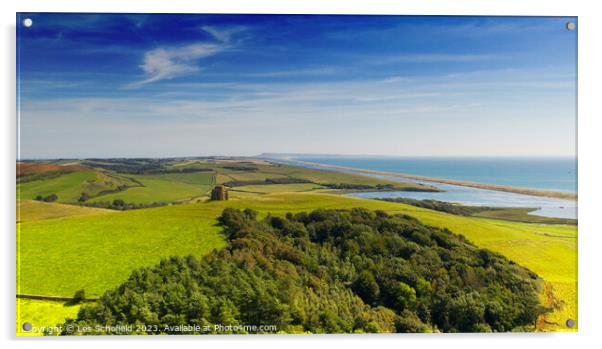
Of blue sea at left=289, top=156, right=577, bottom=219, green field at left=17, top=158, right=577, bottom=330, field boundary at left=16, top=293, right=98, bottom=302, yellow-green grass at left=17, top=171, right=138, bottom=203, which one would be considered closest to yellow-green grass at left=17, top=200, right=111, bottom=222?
green field at left=17, top=158, right=577, bottom=330

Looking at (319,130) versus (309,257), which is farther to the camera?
(319,130)

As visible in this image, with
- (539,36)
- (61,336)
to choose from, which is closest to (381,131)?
(539,36)

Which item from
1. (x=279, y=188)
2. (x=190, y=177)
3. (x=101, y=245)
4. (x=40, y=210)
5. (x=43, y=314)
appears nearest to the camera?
(x=43, y=314)

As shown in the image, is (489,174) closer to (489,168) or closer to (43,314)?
(489,168)

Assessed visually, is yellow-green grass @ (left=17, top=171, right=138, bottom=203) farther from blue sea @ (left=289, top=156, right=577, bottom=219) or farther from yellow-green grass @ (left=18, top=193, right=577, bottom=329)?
blue sea @ (left=289, top=156, right=577, bottom=219)

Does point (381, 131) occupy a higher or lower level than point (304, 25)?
lower

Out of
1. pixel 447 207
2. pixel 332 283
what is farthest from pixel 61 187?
pixel 447 207

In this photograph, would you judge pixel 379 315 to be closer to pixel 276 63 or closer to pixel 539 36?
pixel 276 63
